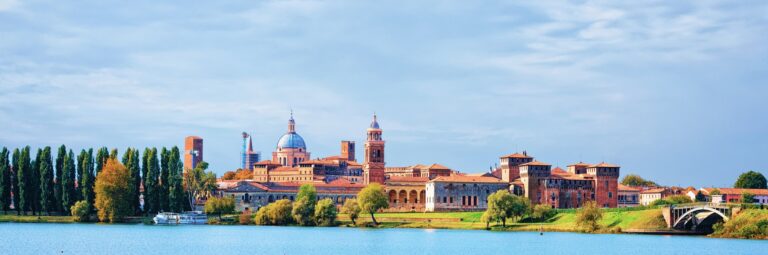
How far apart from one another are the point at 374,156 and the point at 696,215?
2252 inches

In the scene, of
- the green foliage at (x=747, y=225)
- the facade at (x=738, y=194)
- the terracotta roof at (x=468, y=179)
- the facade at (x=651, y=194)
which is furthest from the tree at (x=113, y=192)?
the facade at (x=651, y=194)

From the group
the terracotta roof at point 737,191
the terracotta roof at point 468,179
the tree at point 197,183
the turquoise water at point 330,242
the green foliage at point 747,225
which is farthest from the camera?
the terracotta roof at point 737,191

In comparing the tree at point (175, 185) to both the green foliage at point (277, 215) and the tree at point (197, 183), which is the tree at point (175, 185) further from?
the tree at point (197, 183)

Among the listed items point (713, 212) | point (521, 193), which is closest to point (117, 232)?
point (713, 212)

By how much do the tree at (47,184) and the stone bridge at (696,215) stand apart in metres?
49.2

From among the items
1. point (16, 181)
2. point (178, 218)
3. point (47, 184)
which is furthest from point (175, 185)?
point (16, 181)

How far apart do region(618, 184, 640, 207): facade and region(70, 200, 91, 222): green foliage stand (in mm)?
71200

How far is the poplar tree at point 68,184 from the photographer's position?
96.4 m

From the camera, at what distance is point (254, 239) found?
7231cm

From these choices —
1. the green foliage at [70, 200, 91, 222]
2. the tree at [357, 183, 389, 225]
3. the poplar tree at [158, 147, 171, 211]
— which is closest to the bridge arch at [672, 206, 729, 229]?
the tree at [357, 183, 389, 225]

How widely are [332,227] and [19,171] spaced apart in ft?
86.8

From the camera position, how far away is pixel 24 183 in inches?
3807

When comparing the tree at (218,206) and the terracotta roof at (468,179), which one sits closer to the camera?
the tree at (218,206)

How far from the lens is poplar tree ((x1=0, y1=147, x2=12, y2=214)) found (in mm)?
97750
